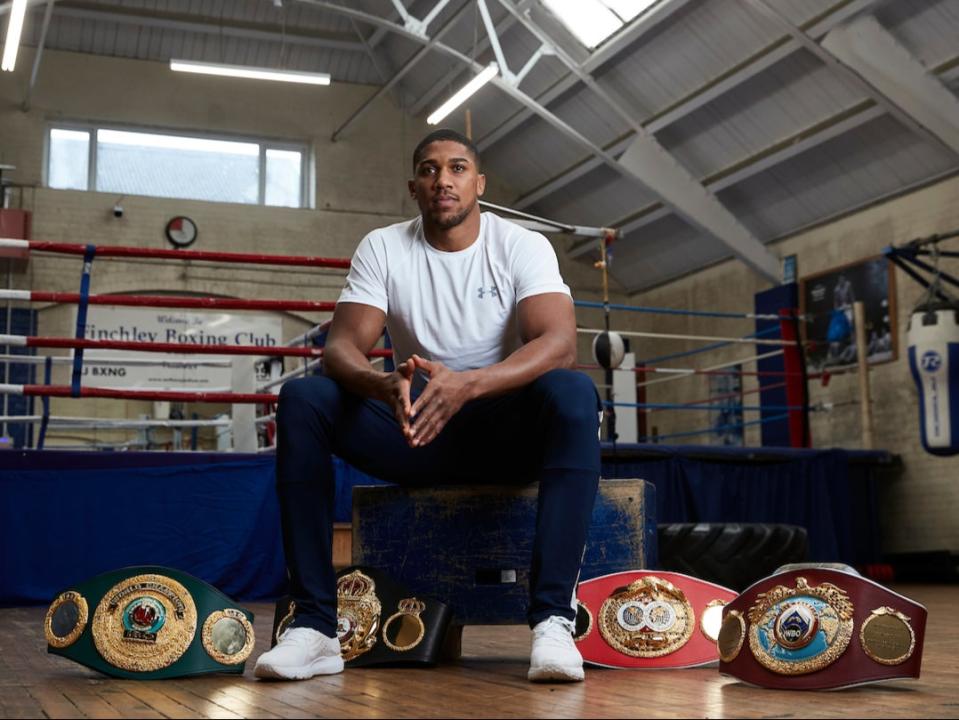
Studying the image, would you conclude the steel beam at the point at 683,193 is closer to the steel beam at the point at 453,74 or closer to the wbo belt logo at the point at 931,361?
the steel beam at the point at 453,74

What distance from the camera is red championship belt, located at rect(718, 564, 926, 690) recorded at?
57.9 inches

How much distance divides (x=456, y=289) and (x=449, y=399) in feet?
1.00

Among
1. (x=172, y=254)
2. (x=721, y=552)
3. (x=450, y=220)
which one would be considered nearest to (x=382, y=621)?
(x=450, y=220)

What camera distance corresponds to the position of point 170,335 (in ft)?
35.6

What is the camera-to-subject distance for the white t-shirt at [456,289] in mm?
1904

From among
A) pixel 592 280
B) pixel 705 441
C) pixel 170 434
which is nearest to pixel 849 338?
pixel 705 441

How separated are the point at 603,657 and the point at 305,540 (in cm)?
50

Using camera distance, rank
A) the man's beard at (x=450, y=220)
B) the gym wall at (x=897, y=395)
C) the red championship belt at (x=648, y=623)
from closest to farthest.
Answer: the red championship belt at (x=648, y=623)
the man's beard at (x=450, y=220)
the gym wall at (x=897, y=395)

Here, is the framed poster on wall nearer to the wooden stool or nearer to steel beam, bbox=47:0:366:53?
steel beam, bbox=47:0:366:53

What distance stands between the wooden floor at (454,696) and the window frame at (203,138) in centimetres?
961

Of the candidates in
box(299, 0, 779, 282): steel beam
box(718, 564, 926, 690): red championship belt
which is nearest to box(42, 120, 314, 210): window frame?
box(299, 0, 779, 282): steel beam

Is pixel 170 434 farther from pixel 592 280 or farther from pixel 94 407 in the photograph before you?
pixel 592 280

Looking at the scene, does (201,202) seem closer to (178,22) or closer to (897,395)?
(178,22)

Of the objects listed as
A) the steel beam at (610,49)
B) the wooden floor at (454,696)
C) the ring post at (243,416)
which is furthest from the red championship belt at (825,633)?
the steel beam at (610,49)
